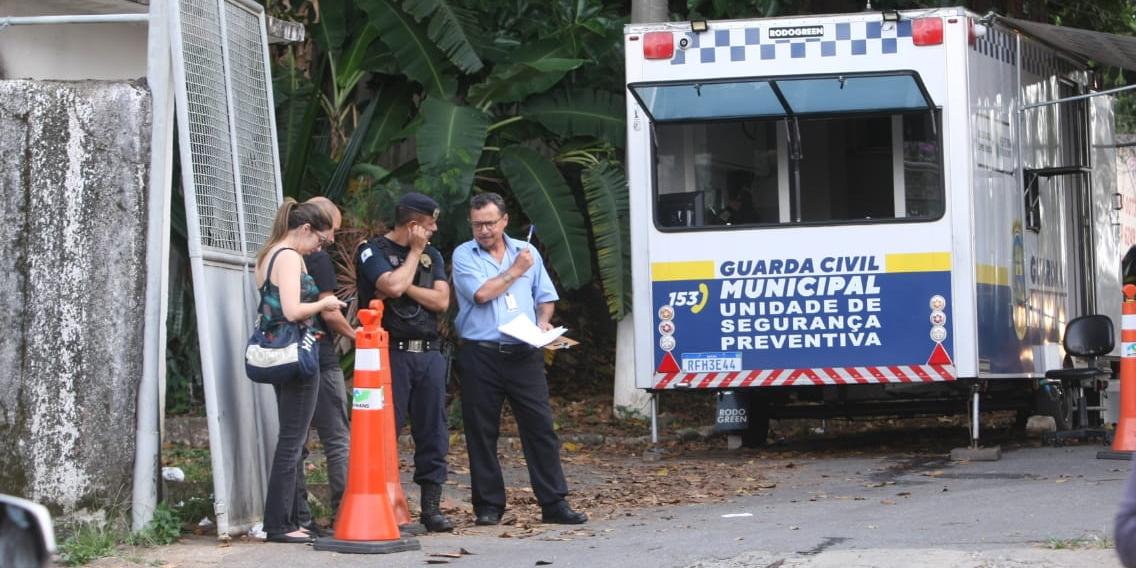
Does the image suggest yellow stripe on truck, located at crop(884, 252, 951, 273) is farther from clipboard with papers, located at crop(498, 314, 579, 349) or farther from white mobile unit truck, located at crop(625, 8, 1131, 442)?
clipboard with papers, located at crop(498, 314, 579, 349)

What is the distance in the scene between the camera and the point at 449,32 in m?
14.7

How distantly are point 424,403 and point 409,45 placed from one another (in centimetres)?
711

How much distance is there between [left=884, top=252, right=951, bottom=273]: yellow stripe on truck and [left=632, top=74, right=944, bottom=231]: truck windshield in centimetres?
25

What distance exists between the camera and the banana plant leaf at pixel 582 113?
1480cm

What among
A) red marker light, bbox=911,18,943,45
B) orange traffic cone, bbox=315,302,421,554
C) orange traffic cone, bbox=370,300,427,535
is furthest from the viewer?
red marker light, bbox=911,18,943,45

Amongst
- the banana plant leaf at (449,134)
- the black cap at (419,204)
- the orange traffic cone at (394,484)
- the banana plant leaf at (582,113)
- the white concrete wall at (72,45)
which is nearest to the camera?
the orange traffic cone at (394,484)

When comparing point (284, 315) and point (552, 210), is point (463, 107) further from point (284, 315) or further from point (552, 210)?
point (284, 315)

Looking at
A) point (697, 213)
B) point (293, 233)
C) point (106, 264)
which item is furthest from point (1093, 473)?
point (106, 264)

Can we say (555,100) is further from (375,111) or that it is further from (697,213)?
(697,213)

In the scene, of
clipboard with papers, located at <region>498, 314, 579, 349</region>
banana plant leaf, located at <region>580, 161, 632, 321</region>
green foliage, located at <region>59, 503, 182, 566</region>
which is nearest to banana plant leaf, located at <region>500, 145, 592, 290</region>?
banana plant leaf, located at <region>580, 161, 632, 321</region>

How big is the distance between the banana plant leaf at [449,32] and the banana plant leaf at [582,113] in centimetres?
72

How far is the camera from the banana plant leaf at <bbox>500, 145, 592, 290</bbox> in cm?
1423

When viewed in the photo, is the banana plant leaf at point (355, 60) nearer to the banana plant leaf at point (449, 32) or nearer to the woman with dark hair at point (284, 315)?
the banana plant leaf at point (449, 32)

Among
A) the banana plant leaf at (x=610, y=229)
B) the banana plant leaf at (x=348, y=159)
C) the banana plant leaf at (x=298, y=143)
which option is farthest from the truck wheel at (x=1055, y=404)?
the banana plant leaf at (x=298, y=143)
